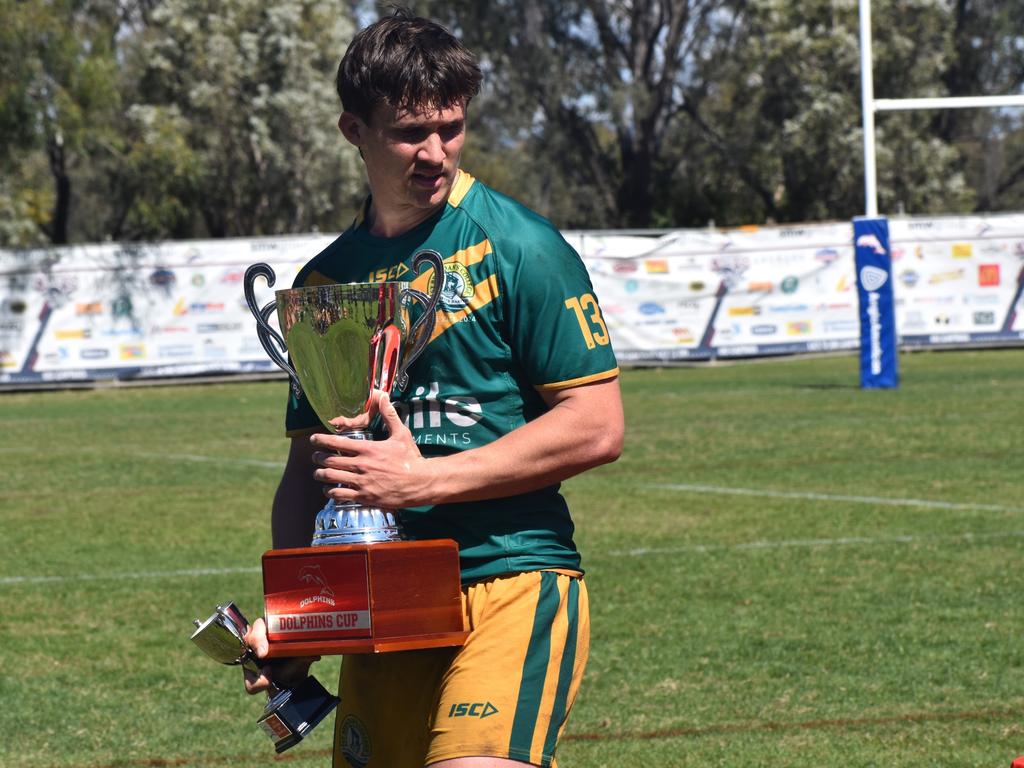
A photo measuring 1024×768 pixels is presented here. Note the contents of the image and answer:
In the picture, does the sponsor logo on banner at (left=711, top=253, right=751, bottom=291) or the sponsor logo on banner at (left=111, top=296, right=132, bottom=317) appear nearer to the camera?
the sponsor logo on banner at (left=111, top=296, right=132, bottom=317)

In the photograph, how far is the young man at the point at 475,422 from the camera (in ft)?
10.0

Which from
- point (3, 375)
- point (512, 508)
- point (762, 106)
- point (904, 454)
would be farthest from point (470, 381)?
point (762, 106)

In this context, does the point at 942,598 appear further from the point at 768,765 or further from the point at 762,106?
the point at 762,106

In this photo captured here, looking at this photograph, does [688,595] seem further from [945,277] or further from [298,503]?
[945,277]

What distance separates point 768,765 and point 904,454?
9514 mm

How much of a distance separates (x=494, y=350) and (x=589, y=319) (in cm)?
19

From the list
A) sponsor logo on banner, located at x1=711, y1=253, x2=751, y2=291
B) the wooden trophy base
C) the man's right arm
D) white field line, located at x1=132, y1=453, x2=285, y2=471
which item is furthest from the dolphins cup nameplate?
sponsor logo on banner, located at x1=711, y1=253, x2=751, y2=291

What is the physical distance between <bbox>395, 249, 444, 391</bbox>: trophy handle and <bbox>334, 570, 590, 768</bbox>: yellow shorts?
0.46 m

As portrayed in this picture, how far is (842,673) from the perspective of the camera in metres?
6.92

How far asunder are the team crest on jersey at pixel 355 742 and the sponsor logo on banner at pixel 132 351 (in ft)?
84.9

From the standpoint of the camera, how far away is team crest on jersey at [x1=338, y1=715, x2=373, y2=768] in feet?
10.8

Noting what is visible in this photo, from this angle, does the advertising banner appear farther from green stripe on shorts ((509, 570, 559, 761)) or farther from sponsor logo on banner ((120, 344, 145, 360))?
green stripe on shorts ((509, 570, 559, 761))

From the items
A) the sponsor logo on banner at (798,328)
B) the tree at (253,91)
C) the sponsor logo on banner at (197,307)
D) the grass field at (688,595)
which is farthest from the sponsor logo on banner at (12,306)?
the tree at (253,91)

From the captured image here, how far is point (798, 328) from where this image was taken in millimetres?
29359
